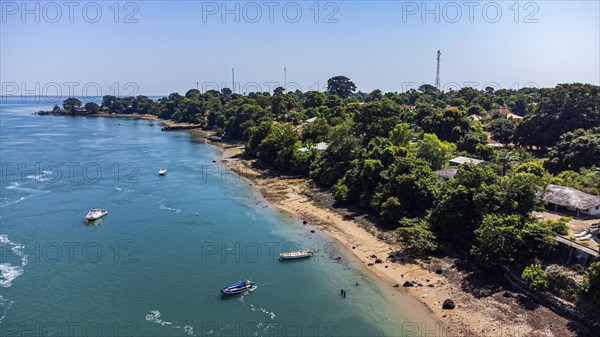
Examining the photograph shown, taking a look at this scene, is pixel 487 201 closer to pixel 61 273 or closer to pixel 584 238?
pixel 584 238

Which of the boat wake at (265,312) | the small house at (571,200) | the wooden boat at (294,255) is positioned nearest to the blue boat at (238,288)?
the boat wake at (265,312)

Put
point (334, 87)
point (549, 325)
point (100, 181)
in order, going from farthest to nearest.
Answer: point (334, 87) < point (100, 181) < point (549, 325)

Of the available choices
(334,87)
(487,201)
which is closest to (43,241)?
(487,201)

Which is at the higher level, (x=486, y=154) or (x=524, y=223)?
(x=486, y=154)

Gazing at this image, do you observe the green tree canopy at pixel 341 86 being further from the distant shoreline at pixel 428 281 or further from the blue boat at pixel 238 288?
the blue boat at pixel 238 288

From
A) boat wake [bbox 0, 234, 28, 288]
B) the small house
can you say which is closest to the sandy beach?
the small house

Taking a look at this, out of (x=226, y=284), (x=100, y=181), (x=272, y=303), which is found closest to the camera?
(x=272, y=303)

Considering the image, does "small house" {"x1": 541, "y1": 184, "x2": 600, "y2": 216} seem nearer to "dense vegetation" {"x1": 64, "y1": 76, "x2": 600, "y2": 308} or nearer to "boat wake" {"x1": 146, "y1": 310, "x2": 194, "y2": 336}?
"dense vegetation" {"x1": 64, "y1": 76, "x2": 600, "y2": 308}

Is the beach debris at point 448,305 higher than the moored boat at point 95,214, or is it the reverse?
the moored boat at point 95,214
